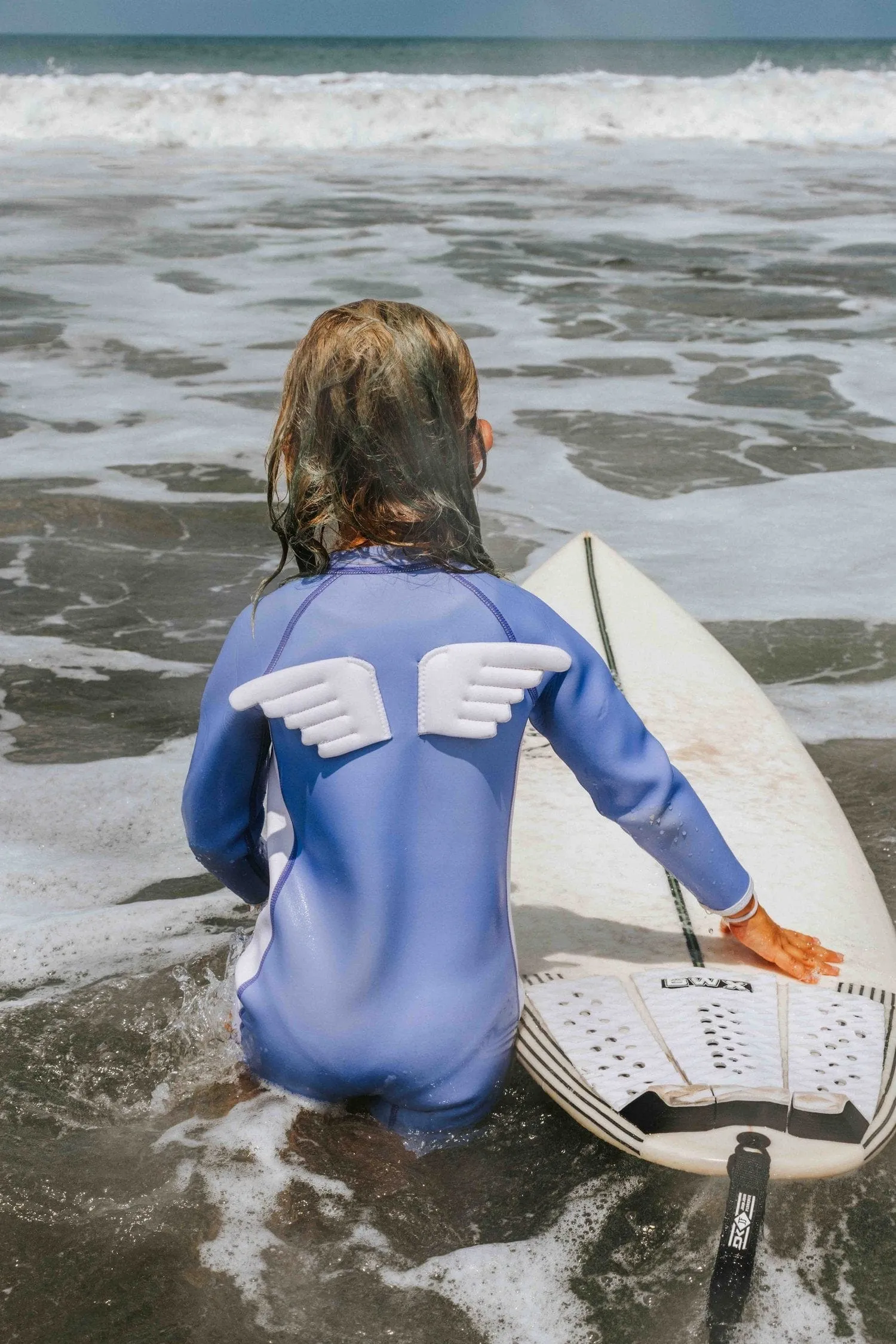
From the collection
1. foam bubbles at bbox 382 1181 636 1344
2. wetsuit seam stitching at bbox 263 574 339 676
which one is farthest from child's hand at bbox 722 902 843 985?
wetsuit seam stitching at bbox 263 574 339 676

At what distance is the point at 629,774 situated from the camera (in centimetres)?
180

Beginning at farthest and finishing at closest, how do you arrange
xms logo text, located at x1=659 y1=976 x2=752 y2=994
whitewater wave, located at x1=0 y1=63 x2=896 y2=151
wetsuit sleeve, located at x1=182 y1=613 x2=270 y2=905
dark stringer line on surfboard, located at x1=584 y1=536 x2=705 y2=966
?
whitewater wave, located at x1=0 y1=63 x2=896 y2=151 < dark stringer line on surfboard, located at x1=584 y1=536 x2=705 y2=966 < xms logo text, located at x1=659 y1=976 x2=752 y2=994 < wetsuit sleeve, located at x1=182 y1=613 x2=270 y2=905

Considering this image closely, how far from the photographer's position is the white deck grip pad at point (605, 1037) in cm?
184

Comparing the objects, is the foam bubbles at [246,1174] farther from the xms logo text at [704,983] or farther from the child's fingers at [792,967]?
the child's fingers at [792,967]

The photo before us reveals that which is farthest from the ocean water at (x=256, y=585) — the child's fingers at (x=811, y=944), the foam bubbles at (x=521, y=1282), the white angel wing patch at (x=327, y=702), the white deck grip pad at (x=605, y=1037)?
the white angel wing patch at (x=327, y=702)

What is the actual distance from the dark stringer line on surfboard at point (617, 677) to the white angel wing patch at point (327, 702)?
0.60 meters

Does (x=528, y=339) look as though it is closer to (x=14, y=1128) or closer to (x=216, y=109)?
(x=14, y=1128)

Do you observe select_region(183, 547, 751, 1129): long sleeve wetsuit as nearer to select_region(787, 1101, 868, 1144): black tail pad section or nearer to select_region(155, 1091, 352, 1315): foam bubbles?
select_region(155, 1091, 352, 1315): foam bubbles

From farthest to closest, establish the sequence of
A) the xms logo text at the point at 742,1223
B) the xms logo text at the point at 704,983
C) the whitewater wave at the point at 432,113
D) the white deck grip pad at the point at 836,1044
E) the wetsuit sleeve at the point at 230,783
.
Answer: the whitewater wave at the point at 432,113 < the xms logo text at the point at 704,983 < the white deck grip pad at the point at 836,1044 < the wetsuit sleeve at the point at 230,783 < the xms logo text at the point at 742,1223

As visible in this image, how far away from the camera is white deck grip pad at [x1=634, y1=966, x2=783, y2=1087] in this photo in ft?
6.01

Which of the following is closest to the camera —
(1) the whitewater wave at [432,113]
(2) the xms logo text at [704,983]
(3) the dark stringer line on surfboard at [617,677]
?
(2) the xms logo text at [704,983]

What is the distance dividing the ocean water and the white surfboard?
0.63 feet

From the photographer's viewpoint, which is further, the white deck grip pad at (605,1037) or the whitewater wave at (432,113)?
the whitewater wave at (432,113)

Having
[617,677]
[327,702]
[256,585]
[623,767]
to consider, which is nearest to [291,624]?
[327,702]
